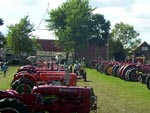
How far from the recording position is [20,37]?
79.3 metres

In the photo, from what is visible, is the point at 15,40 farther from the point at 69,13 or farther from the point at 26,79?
the point at 26,79

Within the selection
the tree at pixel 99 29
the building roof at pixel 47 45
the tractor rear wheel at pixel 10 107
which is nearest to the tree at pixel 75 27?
the tree at pixel 99 29

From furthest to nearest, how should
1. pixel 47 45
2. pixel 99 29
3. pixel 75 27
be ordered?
1. pixel 47 45
2. pixel 99 29
3. pixel 75 27

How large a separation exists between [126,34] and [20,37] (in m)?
37.4

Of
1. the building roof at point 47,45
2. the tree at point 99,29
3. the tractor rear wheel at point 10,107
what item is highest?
the tree at point 99,29

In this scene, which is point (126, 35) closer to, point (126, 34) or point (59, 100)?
point (126, 34)

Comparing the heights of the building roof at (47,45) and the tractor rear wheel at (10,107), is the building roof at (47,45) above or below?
above

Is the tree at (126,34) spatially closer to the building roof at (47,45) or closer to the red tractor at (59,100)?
the building roof at (47,45)

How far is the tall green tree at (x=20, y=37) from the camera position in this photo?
7819cm

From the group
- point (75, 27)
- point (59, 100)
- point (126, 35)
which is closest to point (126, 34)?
point (126, 35)

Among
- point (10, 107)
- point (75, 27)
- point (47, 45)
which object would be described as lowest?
point (10, 107)

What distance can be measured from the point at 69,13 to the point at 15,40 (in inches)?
479

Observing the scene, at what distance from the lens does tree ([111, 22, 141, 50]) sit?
109562 millimetres

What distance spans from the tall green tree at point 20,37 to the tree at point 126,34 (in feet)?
106
